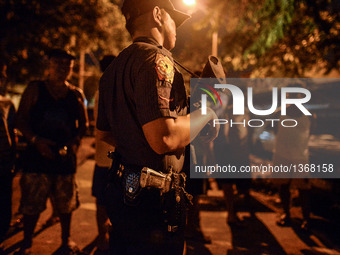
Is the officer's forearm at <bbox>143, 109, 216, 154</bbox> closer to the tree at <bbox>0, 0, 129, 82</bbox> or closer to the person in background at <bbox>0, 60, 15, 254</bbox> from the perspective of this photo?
the person in background at <bbox>0, 60, 15, 254</bbox>

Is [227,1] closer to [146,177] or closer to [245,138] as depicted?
[245,138]

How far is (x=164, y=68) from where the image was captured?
135 centimetres

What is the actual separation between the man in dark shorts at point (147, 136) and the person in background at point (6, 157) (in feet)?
6.61

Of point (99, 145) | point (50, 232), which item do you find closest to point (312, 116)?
point (99, 145)

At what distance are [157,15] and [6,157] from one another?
242 centimetres

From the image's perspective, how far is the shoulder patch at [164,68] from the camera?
4.35 ft

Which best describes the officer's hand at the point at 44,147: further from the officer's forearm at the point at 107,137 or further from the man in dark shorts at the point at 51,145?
the officer's forearm at the point at 107,137

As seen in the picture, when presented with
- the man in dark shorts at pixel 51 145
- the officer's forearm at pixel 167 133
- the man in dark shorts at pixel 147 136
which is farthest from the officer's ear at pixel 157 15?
the man in dark shorts at pixel 51 145

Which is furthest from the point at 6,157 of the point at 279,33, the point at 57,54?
the point at 279,33

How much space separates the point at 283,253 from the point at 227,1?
182 inches

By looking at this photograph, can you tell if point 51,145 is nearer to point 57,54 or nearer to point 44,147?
point 44,147

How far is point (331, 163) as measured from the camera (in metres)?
5.12

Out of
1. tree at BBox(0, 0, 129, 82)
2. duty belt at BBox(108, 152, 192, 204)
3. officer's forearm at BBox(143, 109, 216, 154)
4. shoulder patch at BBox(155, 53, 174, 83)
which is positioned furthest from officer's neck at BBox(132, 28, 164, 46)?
tree at BBox(0, 0, 129, 82)

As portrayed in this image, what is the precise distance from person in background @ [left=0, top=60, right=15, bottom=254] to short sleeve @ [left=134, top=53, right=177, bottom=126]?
2330 millimetres
